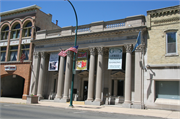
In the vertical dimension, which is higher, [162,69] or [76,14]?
[76,14]

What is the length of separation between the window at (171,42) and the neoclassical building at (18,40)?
65.1 feet

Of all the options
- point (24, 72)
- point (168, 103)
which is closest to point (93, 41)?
point (168, 103)

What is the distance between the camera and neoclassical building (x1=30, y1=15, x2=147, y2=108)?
65.5 ft

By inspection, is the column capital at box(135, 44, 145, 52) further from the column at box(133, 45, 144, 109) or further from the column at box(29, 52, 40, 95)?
the column at box(29, 52, 40, 95)

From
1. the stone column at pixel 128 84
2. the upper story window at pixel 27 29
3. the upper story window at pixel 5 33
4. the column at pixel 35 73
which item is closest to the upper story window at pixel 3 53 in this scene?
the upper story window at pixel 5 33

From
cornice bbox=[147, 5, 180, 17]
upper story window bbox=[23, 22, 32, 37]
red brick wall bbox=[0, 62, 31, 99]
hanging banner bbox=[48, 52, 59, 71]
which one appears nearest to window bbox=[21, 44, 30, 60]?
red brick wall bbox=[0, 62, 31, 99]

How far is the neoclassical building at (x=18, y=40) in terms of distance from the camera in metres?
29.0

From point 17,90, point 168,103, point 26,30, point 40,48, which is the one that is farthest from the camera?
point 17,90

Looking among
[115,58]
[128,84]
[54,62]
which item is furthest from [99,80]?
[54,62]

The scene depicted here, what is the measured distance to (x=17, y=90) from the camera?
35281mm

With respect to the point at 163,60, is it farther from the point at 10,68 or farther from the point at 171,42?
the point at 10,68

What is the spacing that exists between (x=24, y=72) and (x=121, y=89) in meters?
15.7

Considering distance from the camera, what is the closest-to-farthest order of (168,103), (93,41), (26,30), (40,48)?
1. (168,103)
2. (93,41)
3. (40,48)
4. (26,30)

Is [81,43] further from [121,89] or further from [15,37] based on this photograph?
[15,37]
